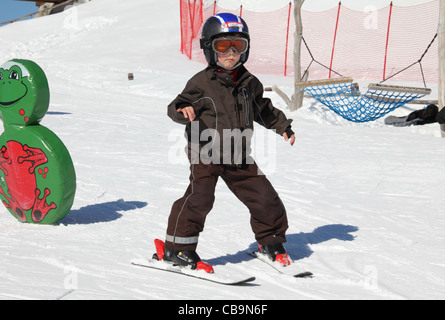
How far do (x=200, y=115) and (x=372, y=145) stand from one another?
589 centimetres

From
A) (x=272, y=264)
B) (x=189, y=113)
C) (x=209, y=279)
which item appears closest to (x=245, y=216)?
(x=272, y=264)

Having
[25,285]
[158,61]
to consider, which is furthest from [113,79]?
[25,285]

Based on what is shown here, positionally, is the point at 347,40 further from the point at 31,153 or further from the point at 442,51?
the point at 31,153

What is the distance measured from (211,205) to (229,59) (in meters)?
0.81

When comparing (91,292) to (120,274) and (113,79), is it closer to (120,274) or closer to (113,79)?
(120,274)

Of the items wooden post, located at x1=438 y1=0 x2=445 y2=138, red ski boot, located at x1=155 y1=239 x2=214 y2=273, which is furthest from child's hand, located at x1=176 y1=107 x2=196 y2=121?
wooden post, located at x1=438 y1=0 x2=445 y2=138

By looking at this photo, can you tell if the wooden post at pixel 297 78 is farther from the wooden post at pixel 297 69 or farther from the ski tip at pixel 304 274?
the ski tip at pixel 304 274

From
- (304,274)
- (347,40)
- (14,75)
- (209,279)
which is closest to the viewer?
(209,279)

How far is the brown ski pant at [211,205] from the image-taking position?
3.30 meters

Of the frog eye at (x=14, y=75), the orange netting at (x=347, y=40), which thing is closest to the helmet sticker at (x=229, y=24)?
the frog eye at (x=14, y=75)

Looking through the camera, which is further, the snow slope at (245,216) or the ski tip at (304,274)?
the ski tip at (304,274)

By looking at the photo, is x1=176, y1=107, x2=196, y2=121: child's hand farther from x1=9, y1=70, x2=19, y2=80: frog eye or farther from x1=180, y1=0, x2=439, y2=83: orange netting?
x1=180, y1=0, x2=439, y2=83: orange netting

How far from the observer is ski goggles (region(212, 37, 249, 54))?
3.35 metres

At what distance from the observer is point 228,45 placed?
3.37 meters
